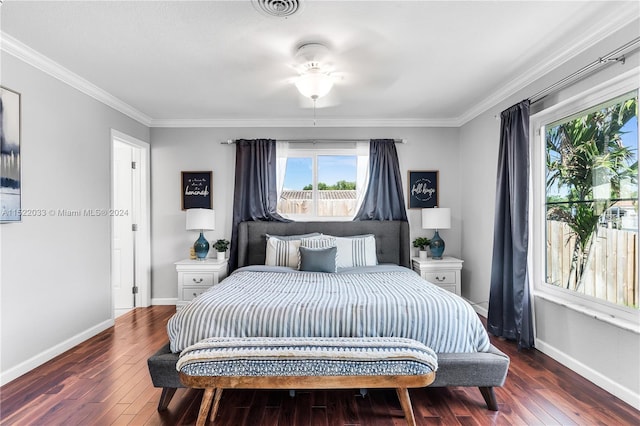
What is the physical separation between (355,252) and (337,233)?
574 mm

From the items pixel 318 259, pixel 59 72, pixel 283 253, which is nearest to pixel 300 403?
pixel 318 259

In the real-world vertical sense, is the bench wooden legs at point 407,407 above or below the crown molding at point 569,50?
below

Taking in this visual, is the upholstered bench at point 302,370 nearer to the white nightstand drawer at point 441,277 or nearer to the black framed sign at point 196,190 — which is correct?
the white nightstand drawer at point 441,277

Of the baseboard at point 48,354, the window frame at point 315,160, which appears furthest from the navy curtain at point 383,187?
the baseboard at point 48,354

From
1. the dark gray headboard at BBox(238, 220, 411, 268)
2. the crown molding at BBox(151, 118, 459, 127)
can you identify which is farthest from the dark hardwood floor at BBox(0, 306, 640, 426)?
the crown molding at BBox(151, 118, 459, 127)

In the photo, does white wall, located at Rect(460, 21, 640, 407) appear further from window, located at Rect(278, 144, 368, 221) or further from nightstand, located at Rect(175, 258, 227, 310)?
nightstand, located at Rect(175, 258, 227, 310)

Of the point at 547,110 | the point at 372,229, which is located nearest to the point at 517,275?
the point at 547,110

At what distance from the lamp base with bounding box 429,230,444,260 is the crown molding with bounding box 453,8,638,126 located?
5.38 ft

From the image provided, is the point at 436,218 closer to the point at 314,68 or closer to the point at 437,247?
the point at 437,247

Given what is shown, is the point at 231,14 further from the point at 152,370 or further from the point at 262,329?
the point at 152,370

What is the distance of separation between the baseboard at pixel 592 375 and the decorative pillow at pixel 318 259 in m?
2.02

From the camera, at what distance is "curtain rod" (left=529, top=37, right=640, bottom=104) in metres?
2.14

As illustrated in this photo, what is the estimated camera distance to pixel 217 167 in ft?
15.3

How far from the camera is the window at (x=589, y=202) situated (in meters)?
2.30
